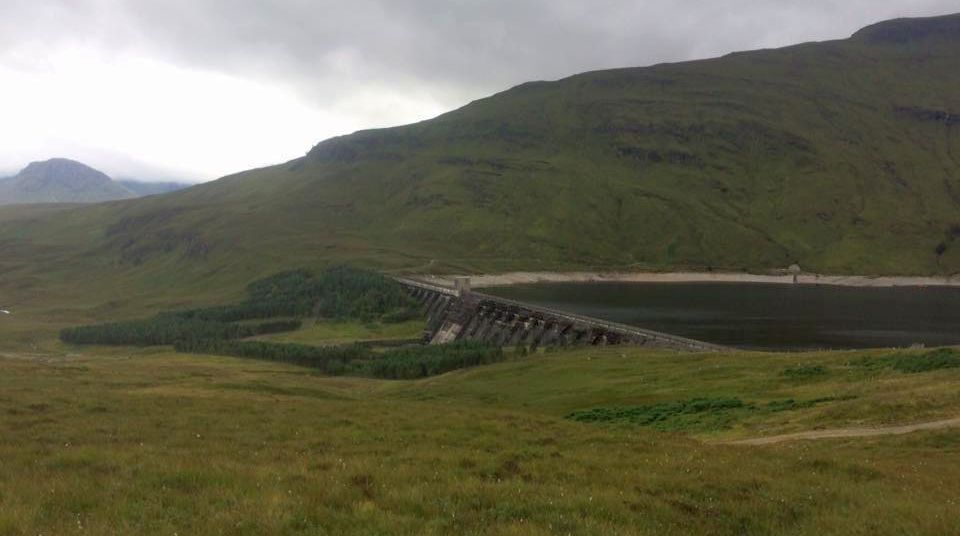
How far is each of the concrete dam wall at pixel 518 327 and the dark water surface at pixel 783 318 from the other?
30426mm

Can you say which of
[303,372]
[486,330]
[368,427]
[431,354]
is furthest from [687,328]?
[368,427]

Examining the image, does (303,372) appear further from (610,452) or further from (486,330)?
(610,452)

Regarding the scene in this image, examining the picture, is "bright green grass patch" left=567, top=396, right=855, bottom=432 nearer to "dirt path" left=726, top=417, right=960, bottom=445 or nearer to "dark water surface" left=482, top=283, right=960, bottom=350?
Result: "dirt path" left=726, top=417, right=960, bottom=445

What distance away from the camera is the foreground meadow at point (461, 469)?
1211 cm

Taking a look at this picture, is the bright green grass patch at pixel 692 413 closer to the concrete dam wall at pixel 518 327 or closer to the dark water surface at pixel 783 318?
the concrete dam wall at pixel 518 327

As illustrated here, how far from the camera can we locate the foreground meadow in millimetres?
12109

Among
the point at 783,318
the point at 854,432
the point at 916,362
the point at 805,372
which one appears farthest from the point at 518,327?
the point at 854,432

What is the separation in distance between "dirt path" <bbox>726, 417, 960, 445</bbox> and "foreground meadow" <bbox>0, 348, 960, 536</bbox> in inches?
40.9

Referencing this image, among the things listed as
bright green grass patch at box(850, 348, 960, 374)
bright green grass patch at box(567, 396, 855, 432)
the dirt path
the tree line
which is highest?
the dirt path

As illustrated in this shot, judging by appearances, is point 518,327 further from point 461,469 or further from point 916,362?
point 461,469

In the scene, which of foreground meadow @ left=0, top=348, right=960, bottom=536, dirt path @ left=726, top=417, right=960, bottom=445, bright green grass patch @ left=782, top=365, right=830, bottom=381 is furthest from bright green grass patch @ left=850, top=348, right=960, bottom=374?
dirt path @ left=726, top=417, right=960, bottom=445

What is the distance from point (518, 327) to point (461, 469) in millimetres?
99376

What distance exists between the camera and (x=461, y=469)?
16703 mm

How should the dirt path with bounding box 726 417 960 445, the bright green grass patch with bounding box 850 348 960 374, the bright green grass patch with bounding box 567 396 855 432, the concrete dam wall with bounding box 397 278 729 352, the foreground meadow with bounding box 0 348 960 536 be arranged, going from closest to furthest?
the foreground meadow with bounding box 0 348 960 536 < the dirt path with bounding box 726 417 960 445 < the bright green grass patch with bounding box 567 396 855 432 < the bright green grass patch with bounding box 850 348 960 374 < the concrete dam wall with bounding box 397 278 729 352
